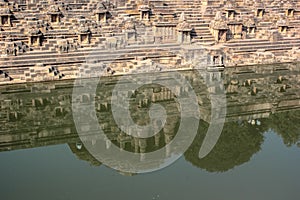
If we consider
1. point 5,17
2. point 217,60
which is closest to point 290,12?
point 217,60

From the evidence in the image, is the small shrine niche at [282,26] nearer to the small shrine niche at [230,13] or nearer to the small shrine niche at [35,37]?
the small shrine niche at [230,13]

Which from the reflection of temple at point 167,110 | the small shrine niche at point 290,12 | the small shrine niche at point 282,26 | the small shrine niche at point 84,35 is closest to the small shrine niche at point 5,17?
the small shrine niche at point 84,35

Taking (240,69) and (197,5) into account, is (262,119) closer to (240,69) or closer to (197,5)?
(240,69)

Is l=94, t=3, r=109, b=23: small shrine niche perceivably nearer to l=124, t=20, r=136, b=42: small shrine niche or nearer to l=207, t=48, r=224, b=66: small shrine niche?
l=124, t=20, r=136, b=42: small shrine niche

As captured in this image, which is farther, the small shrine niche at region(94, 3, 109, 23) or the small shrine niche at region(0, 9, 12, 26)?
the small shrine niche at region(94, 3, 109, 23)

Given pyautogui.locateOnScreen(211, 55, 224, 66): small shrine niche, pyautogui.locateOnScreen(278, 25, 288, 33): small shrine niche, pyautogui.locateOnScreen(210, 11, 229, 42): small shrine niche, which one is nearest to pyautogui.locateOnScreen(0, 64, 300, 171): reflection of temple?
pyautogui.locateOnScreen(211, 55, 224, 66): small shrine niche

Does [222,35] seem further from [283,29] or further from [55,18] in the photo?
[55,18]

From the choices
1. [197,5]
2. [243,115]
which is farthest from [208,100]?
[197,5]
